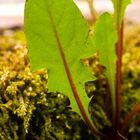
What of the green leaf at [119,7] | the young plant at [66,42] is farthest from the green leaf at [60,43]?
the green leaf at [119,7]

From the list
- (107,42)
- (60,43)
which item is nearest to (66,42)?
(60,43)

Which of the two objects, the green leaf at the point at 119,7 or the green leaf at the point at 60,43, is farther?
the green leaf at the point at 119,7

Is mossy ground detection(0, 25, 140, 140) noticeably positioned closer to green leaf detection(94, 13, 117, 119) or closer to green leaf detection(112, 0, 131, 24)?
green leaf detection(94, 13, 117, 119)

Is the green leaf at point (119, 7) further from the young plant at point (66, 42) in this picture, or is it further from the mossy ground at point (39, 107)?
the mossy ground at point (39, 107)

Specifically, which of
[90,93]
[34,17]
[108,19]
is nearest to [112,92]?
[90,93]

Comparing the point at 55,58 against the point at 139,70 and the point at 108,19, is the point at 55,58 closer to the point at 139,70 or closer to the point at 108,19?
the point at 108,19

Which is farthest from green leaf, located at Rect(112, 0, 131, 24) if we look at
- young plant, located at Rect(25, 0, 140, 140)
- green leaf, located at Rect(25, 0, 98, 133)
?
green leaf, located at Rect(25, 0, 98, 133)

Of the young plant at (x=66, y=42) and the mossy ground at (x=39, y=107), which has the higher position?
the young plant at (x=66, y=42)
